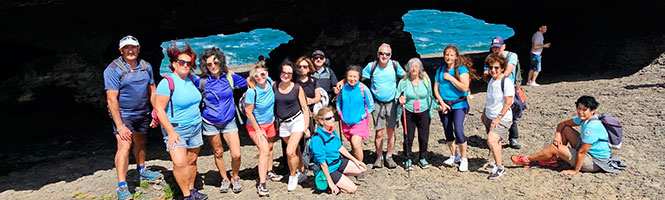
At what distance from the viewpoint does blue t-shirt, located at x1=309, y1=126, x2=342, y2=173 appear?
19.8 ft

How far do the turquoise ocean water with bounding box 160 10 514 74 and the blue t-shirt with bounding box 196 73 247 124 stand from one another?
31610mm

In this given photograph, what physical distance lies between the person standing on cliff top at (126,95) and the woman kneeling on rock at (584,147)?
548cm

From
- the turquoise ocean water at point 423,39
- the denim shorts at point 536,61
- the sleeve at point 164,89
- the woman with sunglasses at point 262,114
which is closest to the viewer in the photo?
the sleeve at point 164,89

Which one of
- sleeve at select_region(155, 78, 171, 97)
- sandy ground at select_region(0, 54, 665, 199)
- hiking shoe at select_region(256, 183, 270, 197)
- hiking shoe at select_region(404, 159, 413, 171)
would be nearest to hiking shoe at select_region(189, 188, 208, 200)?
sandy ground at select_region(0, 54, 665, 199)

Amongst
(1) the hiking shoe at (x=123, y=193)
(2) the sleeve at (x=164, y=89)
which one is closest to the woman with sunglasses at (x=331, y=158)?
(2) the sleeve at (x=164, y=89)

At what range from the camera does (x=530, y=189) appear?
6.35 meters

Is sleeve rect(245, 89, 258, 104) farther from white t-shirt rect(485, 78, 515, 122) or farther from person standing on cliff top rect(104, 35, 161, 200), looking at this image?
white t-shirt rect(485, 78, 515, 122)

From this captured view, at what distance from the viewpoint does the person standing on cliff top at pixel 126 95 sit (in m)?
5.71

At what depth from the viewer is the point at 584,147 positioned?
6414 mm

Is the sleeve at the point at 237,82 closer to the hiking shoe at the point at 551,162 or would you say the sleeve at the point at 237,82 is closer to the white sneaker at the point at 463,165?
the white sneaker at the point at 463,165

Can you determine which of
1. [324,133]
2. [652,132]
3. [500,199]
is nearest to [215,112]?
[324,133]

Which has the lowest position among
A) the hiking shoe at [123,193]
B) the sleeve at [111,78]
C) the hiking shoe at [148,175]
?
the hiking shoe at [123,193]

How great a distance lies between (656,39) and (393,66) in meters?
9.90

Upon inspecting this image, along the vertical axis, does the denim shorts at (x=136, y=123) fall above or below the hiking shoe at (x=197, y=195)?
above
